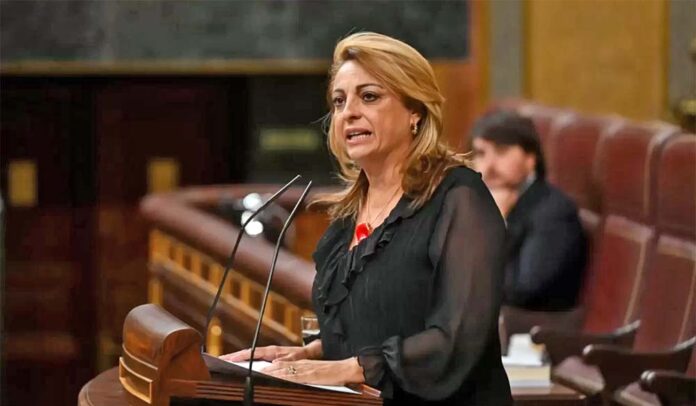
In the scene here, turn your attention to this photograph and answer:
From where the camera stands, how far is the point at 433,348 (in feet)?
6.77

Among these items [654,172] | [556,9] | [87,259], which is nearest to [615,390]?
[654,172]

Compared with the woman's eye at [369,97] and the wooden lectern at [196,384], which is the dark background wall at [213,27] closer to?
the woman's eye at [369,97]

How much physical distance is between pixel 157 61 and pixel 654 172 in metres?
4.09

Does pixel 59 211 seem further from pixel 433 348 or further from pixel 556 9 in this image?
pixel 433 348

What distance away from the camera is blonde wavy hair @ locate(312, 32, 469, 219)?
219 cm

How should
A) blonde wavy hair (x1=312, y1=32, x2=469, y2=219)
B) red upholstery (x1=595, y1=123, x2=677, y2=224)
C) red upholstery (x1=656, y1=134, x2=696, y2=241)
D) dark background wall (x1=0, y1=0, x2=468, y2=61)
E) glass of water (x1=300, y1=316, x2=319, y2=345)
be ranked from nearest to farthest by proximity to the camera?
blonde wavy hair (x1=312, y1=32, x2=469, y2=219)
glass of water (x1=300, y1=316, x2=319, y2=345)
red upholstery (x1=656, y1=134, x2=696, y2=241)
red upholstery (x1=595, y1=123, x2=677, y2=224)
dark background wall (x1=0, y1=0, x2=468, y2=61)

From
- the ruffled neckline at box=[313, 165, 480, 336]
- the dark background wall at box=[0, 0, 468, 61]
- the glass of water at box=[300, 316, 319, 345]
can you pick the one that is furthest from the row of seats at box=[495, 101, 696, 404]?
the dark background wall at box=[0, 0, 468, 61]

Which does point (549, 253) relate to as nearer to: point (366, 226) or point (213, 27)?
point (366, 226)

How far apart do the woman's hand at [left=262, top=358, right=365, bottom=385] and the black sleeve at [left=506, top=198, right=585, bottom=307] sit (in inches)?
94.6

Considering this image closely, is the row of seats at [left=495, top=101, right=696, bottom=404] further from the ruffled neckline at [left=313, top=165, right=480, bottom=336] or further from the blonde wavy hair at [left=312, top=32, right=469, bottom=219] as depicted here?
the blonde wavy hair at [left=312, top=32, right=469, bottom=219]

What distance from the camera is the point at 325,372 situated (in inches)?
82.9

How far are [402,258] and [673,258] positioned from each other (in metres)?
1.92

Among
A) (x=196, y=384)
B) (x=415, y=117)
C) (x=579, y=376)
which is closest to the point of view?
(x=196, y=384)

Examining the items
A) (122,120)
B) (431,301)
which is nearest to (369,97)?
(431,301)
